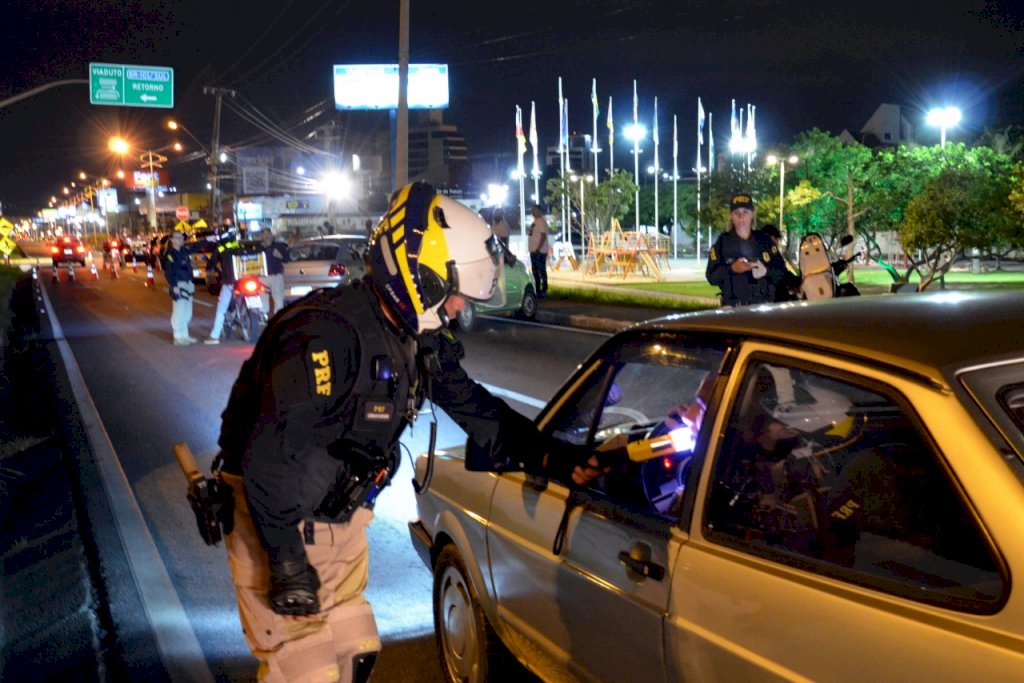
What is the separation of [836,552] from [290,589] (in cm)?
135

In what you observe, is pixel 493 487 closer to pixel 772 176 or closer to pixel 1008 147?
pixel 772 176

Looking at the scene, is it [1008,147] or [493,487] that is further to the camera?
[1008,147]

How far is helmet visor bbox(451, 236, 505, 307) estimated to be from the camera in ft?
9.77

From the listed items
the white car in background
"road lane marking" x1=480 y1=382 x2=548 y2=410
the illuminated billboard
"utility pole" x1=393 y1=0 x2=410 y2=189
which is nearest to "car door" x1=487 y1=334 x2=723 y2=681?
"road lane marking" x1=480 y1=382 x2=548 y2=410

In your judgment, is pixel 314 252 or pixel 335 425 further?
pixel 314 252

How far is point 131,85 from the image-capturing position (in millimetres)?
34219

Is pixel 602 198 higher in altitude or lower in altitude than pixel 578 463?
higher

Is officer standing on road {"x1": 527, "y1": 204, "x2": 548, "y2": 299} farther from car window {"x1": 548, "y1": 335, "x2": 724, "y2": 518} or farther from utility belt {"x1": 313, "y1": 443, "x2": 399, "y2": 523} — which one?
utility belt {"x1": 313, "y1": 443, "x2": 399, "y2": 523}

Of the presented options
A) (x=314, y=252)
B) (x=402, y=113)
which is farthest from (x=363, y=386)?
(x=402, y=113)

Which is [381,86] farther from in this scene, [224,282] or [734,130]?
[224,282]

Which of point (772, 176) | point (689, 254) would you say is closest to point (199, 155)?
point (689, 254)

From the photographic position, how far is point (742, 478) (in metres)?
2.78

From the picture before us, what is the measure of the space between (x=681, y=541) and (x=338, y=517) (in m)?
0.94

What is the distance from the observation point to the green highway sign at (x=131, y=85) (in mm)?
33438
